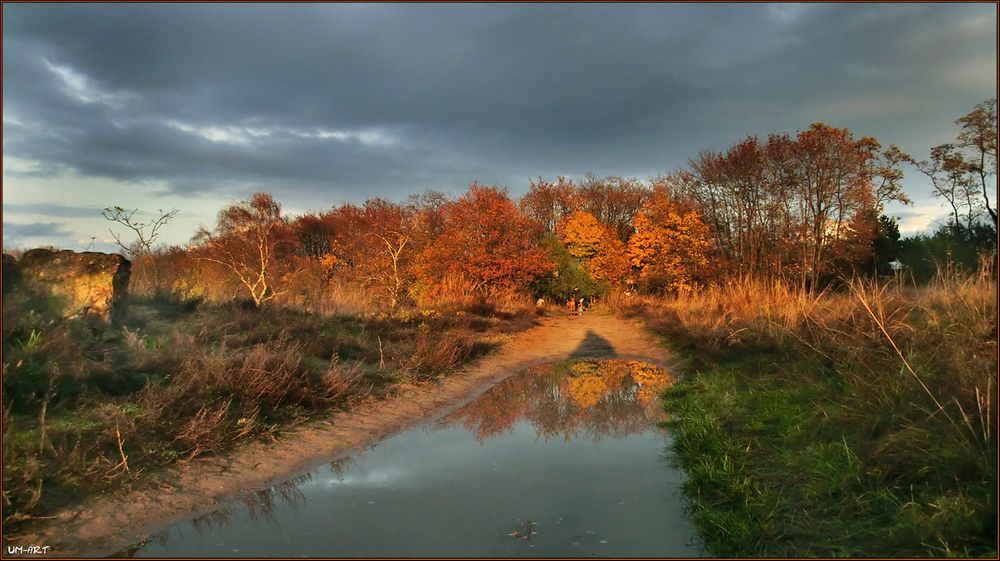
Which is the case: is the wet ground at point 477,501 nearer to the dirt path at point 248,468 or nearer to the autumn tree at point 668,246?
the dirt path at point 248,468

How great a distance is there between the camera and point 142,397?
6992 mm

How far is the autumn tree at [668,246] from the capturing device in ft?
104

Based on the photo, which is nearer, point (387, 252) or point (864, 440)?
point (864, 440)

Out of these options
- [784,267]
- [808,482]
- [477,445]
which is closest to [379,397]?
[477,445]

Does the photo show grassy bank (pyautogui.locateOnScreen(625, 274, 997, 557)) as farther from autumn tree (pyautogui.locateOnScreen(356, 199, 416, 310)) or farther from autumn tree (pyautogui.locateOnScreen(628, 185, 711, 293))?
autumn tree (pyautogui.locateOnScreen(628, 185, 711, 293))

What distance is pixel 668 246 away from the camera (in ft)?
111

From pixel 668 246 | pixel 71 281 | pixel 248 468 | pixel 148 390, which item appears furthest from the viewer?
pixel 668 246

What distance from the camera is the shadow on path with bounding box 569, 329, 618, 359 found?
1727 centimetres

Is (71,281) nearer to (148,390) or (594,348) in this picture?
(148,390)

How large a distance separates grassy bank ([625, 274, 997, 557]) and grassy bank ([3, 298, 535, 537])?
18.2 ft

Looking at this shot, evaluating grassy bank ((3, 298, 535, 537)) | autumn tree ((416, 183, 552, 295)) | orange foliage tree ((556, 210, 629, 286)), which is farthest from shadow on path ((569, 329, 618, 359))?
orange foliage tree ((556, 210, 629, 286))

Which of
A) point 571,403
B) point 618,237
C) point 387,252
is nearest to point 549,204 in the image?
point 618,237

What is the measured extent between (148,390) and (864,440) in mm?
8170

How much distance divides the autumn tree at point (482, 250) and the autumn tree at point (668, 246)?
24.0 feet
